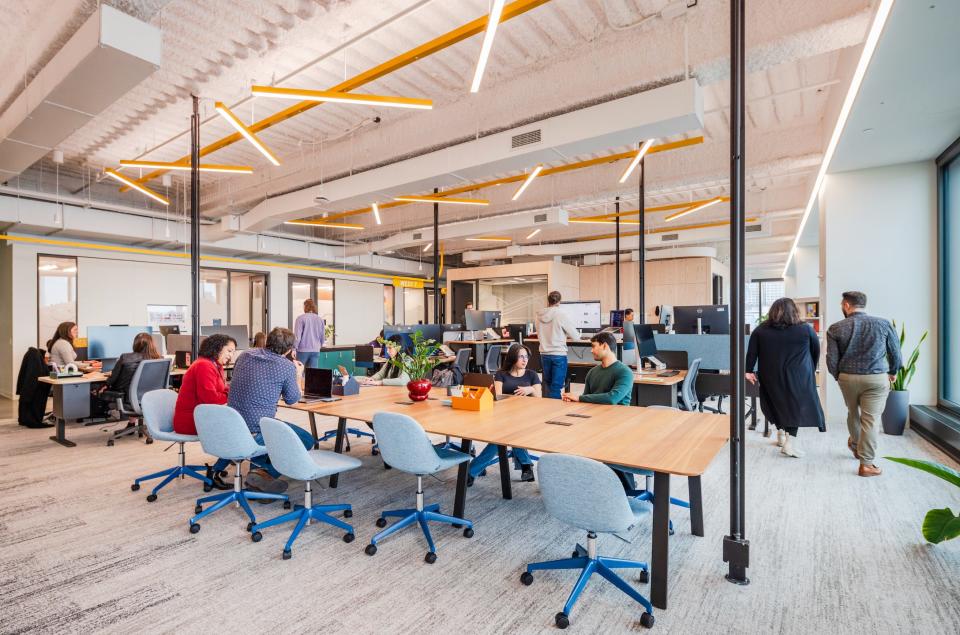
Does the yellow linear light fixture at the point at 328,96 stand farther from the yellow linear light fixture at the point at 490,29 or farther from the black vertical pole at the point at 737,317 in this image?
the black vertical pole at the point at 737,317

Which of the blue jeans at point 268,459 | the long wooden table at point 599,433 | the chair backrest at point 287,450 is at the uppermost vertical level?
the long wooden table at point 599,433

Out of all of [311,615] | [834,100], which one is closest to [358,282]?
[834,100]

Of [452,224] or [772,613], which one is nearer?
[772,613]

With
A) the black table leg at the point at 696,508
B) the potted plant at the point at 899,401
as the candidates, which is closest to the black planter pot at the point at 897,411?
the potted plant at the point at 899,401

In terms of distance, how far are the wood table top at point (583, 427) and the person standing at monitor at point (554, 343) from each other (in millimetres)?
2149

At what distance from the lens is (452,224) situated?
1116cm

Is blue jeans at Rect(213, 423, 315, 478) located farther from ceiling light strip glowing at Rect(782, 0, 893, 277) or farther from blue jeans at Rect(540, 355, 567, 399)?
ceiling light strip glowing at Rect(782, 0, 893, 277)

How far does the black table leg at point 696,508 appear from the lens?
10.2 feet

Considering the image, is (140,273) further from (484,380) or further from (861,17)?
(861,17)

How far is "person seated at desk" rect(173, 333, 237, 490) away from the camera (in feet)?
12.6

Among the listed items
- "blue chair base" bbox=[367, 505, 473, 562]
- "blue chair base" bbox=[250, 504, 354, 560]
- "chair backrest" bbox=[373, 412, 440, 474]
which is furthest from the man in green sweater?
"blue chair base" bbox=[250, 504, 354, 560]

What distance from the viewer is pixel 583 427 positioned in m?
3.01

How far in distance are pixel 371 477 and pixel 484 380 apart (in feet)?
4.85

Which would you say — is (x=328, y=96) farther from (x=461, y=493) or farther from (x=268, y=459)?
(x=461, y=493)
